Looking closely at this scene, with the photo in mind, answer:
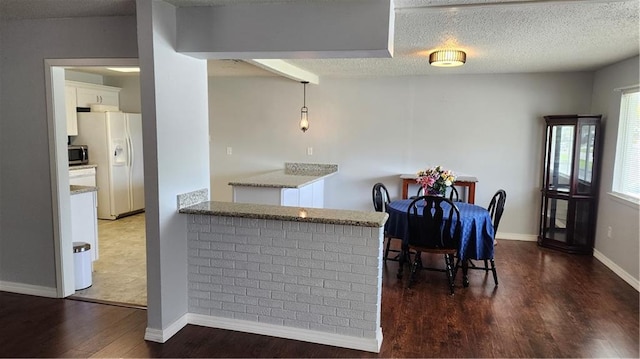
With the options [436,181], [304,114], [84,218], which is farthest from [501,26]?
[84,218]

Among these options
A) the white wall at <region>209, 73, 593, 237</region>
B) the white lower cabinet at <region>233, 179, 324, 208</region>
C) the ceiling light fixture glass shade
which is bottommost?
the white lower cabinet at <region>233, 179, 324, 208</region>

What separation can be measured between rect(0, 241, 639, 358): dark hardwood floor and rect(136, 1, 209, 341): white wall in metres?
0.30

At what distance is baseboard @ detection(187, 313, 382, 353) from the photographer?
2703 mm

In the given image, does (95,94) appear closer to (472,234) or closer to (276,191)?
(276,191)

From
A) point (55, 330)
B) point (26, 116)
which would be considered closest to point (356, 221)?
point (55, 330)

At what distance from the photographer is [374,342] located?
2689 mm

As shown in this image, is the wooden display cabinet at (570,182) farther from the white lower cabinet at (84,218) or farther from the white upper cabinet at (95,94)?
the white upper cabinet at (95,94)

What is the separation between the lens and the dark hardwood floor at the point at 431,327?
2.68 meters

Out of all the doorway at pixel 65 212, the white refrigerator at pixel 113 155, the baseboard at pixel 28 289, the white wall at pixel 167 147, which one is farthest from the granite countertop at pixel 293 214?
the white refrigerator at pixel 113 155

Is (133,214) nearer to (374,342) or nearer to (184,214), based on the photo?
(184,214)

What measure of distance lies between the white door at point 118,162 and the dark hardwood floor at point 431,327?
2.99 metres

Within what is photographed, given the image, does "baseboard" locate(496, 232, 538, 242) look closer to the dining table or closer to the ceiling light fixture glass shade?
the dining table

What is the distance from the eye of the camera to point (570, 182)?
5004 mm

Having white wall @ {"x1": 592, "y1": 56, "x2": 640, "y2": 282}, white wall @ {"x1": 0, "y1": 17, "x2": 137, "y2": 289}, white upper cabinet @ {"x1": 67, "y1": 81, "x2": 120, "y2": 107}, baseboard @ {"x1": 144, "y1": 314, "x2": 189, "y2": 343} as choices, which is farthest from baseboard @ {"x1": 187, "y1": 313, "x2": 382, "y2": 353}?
white upper cabinet @ {"x1": 67, "y1": 81, "x2": 120, "y2": 107}
